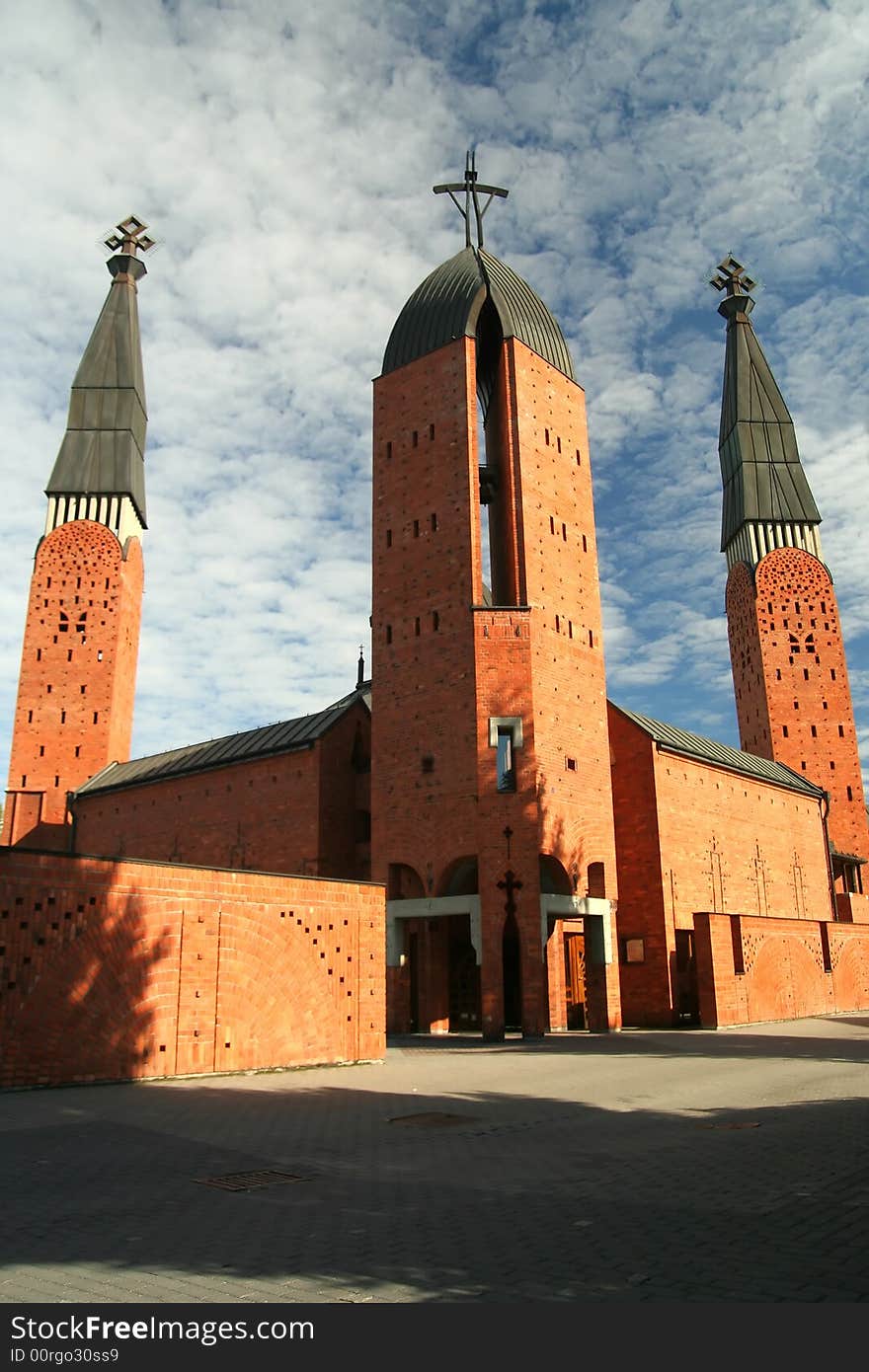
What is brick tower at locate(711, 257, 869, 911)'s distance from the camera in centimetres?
4953

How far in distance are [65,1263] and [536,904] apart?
65.6ft

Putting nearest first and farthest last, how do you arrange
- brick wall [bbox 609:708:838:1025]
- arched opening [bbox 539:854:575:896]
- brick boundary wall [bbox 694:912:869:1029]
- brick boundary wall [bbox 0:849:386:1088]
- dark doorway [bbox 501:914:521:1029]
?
brick boundary wall [bbox 0:849:386:1088] < brick boundary wall [bbox 694:912:869:1029] < arched opening [bbox 539:854:575:896] < dark doorway [bbox 501:914:521:1029] < brick wall [bbox 609:708:838:1025]

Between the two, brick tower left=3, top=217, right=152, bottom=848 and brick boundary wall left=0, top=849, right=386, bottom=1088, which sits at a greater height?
brick tower left=3, top=217, right=152, bottom=848

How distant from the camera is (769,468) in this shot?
54031mm

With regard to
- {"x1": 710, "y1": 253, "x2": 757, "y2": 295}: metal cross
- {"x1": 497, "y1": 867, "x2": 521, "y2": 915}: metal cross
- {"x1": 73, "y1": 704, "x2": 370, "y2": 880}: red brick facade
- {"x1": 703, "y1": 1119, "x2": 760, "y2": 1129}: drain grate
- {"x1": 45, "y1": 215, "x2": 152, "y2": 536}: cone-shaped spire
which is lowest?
{"x1": 703, "y1": 1119, "x2": 760, "y2": 1129}: drain grate

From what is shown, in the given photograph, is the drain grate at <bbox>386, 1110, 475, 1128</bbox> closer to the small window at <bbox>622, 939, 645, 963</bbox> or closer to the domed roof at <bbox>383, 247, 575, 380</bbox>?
the small window at <bbox>622, 939, 645, 963</bbox>

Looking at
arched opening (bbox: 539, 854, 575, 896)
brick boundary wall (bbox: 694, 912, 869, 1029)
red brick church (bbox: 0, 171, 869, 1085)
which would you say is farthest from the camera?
arched opening (bbox: 539, 854, 575, 896)

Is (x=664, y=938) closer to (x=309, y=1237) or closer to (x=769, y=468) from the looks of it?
(x=309, y=1237)

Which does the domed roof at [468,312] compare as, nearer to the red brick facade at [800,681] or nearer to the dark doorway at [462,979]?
the dark doorway at [462,979]

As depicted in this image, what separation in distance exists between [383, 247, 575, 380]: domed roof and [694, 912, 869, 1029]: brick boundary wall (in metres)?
17.8

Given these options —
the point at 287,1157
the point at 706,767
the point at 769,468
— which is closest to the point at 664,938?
the point at 706,767

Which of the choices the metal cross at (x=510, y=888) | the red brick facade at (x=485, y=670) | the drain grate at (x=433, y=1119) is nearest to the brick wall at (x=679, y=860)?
the red brick facade at (x=485, y=670)

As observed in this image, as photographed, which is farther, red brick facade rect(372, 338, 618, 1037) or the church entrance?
the church entrance

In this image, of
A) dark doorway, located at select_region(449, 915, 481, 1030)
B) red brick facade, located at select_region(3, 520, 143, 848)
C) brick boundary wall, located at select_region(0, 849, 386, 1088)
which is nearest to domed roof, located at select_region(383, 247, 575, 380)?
dark doorway, located at select_region(449, 915, 481, 1030)
